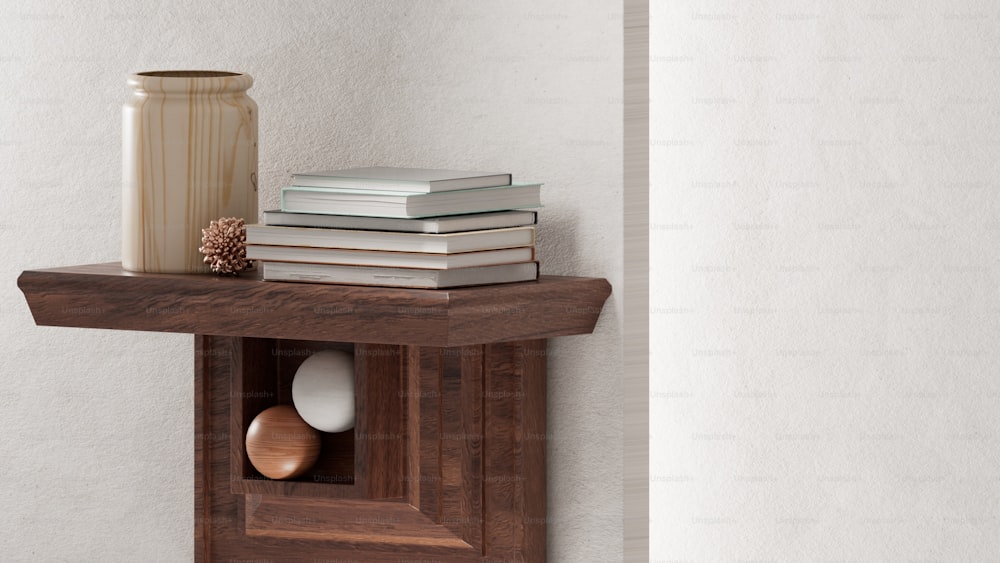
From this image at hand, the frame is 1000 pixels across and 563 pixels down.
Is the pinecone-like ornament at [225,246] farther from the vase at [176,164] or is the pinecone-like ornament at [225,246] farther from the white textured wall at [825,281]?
the white textured wall at [825,281]

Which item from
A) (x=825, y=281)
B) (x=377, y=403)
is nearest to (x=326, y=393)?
(x=377, y=403)

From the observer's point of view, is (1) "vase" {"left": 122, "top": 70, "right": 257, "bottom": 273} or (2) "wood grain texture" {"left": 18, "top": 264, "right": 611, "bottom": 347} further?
(1) "vase" {"left": 122, "top": 70, "right": 257, "bottom": 273}

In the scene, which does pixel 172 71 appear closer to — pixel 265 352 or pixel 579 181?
pixel 265 352

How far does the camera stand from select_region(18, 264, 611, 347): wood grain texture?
1.01 meters

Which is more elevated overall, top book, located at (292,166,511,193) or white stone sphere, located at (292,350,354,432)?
top book, located at (292,166,511,193)

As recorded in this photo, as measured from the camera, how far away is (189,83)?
112 centimetres

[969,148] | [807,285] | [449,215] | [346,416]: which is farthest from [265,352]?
[969,148]

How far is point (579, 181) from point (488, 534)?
35 cm

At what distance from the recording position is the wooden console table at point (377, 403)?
1049mm

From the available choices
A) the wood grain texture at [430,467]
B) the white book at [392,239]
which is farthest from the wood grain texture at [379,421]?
the white book at [392,239]

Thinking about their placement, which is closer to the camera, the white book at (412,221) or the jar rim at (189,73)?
the white book at (412,221)

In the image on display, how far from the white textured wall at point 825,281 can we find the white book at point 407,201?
162mm

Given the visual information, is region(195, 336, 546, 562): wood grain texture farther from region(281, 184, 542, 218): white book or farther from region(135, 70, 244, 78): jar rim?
region(135, 70, 244, 78): jar rim

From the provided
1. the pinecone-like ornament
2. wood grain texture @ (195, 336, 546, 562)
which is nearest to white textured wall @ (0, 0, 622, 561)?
wood grain texture @ (195, 336, 546, 562)
